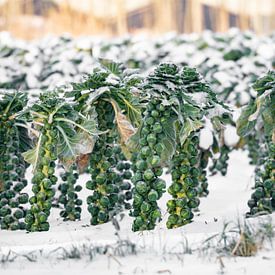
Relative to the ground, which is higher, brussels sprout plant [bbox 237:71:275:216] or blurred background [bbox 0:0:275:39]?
blurred background [bbox 0:0:275:39]

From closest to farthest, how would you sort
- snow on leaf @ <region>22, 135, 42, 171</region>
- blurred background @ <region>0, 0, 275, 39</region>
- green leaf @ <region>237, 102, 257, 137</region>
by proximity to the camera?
snow on leaf @ <region>22, 135, 42, 171</region> < green leaf @ <region>237, 102, 257, 137</region> < blurred background @ <region>0, 0, 275, 39</region>

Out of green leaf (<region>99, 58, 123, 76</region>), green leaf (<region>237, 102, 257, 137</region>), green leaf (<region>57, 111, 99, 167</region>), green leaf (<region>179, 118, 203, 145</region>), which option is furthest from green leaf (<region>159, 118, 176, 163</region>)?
green leaf (<region>99, 58, 123, 76</region>)

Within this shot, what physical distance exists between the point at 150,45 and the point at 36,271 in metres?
5.60

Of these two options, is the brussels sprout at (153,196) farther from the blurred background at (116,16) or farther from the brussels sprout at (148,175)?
the blurred background at (116,16)

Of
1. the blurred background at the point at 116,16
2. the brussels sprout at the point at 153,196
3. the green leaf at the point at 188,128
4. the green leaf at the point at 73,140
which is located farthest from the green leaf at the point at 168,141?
the blurred background at the point at 116,16

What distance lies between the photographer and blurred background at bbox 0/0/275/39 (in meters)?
11.0

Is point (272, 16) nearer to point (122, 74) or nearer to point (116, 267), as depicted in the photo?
point (122, 74)

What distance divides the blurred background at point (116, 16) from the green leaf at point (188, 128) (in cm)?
828

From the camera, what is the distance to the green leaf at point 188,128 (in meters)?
2.66

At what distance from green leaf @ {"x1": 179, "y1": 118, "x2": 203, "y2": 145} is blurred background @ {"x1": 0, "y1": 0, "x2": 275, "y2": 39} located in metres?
8.28

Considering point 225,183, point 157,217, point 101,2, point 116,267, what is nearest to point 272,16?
point 101,2

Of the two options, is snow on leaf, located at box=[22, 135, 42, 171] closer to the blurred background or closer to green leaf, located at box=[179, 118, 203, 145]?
green leaf, located at box=[179, 118, 203, 145]

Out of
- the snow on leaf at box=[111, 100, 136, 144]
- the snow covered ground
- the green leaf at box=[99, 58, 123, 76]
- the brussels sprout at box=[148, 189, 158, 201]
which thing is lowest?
the snow covered ground

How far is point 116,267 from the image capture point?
6.45ft
